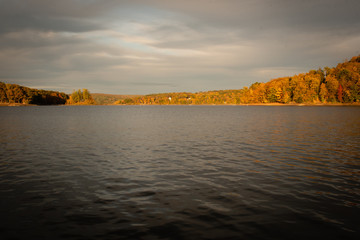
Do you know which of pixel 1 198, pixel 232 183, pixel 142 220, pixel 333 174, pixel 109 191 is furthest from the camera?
pixel 333 174

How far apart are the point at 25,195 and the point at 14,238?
5.13 metres

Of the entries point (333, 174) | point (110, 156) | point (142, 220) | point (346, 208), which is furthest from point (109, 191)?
point (333, 174)

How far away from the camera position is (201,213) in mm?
12000

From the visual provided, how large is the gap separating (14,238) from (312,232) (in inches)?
478

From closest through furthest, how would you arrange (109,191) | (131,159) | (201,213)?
(201,213) → (109,191) → (131,159)

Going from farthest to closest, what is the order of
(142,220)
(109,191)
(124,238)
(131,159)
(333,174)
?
(131,159) → (333,174) → (109,191) → (142,220) → (124,238)

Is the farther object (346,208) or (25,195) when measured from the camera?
(25,195)

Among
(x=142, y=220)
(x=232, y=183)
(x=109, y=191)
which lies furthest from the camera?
(x=232, y=183)

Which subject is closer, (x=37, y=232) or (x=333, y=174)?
(x=37, y=232)

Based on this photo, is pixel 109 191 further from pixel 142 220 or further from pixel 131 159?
pixel 131 159

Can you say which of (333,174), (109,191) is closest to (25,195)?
(109,191)

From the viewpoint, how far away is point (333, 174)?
18516mm

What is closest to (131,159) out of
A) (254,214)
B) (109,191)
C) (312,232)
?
(109,191)

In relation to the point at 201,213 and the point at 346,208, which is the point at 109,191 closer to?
the point at 201,213
